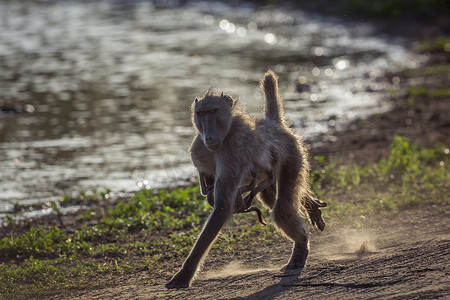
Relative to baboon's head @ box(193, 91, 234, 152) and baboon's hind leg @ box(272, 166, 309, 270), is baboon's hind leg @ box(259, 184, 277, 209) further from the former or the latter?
baboon's head @ box(193, 91, 234, 152)

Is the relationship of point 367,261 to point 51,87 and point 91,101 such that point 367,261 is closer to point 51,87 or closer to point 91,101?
point 91,101

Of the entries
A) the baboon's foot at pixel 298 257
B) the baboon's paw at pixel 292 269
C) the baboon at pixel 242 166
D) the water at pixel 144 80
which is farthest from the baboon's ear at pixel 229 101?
the water at pixel 144 80

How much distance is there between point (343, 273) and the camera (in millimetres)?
4836

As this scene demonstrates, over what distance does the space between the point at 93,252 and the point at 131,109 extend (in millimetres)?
6862

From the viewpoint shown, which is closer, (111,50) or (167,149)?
(167,149)

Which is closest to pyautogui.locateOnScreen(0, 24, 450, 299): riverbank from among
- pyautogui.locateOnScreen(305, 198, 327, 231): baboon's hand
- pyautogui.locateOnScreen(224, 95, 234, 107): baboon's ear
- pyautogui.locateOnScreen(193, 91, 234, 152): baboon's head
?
pyautogui.locateOnScreen(305, 198, 327, 231): baboon's hand

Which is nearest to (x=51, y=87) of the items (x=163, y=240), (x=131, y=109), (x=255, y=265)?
(x=131, y=109)

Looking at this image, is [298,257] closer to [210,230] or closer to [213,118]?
[210,230]

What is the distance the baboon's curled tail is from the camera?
566 centimetres

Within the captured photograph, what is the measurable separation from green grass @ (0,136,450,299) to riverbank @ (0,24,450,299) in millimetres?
11

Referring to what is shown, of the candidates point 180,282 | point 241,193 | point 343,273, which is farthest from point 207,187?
point 343,273

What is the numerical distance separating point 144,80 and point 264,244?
9.83 meters

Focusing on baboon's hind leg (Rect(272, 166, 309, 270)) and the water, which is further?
the water

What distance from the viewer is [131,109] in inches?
505
